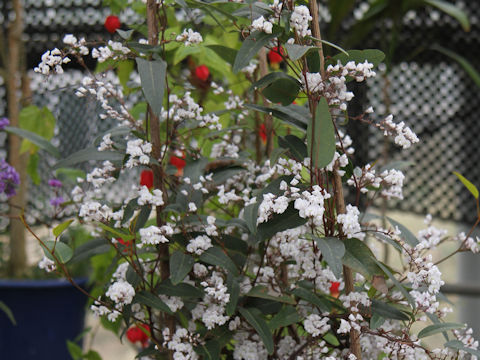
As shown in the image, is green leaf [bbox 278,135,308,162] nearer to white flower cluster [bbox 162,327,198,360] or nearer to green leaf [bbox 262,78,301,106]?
green leaf [bbox 262,78,301,106]

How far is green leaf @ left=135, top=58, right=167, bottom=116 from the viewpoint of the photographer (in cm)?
70

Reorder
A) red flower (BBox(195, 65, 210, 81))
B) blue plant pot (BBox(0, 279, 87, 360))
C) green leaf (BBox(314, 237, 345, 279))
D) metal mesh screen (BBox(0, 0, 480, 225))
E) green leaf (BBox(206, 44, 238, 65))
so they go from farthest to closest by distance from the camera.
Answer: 1. metal mesh screen (BBox(0, 0, 480, 225))
2. blue plant pot (BBox(0, 279, 87, 360))
3. red flower (BBox(195, 65, 210, 81))
4. green leaf (BBox(206, 44, 238, 65))
5. green leaf (BBox(314, 237, 345, 279))

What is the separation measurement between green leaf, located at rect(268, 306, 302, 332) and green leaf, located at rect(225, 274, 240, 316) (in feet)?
0.17

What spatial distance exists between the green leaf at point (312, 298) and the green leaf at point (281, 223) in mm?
99

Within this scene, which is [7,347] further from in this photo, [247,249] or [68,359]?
[247,249]

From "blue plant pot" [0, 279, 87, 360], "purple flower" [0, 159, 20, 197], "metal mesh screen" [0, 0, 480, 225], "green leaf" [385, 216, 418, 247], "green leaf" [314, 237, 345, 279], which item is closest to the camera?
"green leaf" [314, 237, 345, 279]

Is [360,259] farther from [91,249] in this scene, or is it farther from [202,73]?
[202,73]

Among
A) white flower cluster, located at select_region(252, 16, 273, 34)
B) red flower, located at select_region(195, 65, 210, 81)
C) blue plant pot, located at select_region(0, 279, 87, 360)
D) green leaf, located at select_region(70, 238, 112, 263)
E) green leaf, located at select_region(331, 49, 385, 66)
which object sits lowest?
blue plant pot, located at select_region(0, 279, 87, 360)

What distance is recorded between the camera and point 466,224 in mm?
2133

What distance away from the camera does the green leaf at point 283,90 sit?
724 millimetres

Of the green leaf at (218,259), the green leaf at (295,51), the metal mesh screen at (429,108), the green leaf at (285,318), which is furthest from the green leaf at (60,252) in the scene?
the metal mesh screen at (429,108)

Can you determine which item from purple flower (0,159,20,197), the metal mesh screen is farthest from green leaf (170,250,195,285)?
the metal mesh screen

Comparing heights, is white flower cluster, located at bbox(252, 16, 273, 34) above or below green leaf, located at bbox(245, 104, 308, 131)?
above

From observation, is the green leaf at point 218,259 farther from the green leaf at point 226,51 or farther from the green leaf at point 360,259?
the green leaf at point 226,51
